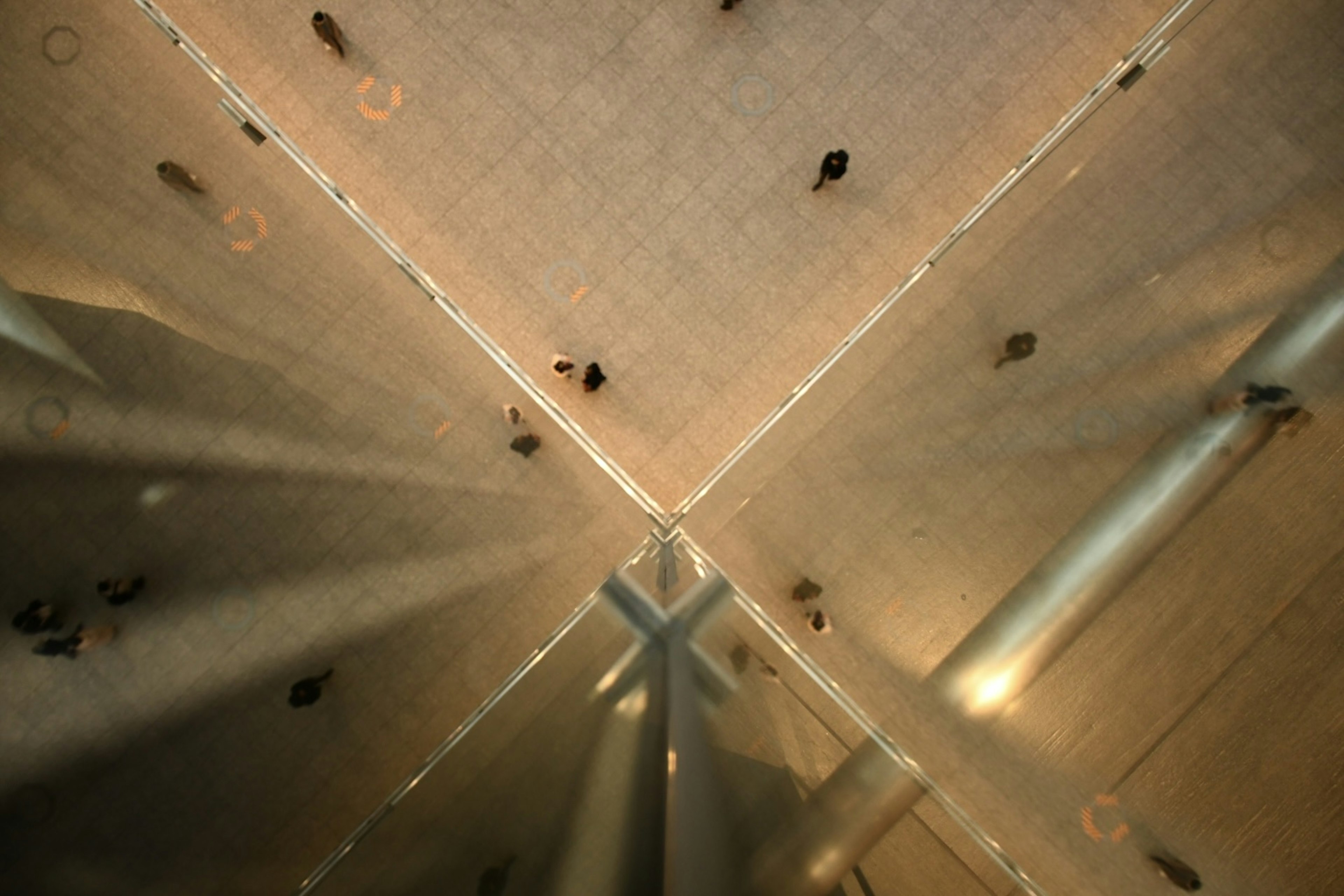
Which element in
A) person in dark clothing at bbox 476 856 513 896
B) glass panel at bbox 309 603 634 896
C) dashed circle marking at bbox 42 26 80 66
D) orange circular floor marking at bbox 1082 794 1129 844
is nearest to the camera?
glass panel at bbox 309 603 634 896

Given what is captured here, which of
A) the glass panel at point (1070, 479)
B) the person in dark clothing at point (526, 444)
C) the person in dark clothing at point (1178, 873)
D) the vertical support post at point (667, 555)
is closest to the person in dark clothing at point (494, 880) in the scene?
the vertical support post at point (667, 555)

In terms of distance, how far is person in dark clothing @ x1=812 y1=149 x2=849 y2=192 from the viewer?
20.2 feet

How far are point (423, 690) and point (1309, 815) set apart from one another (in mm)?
7719

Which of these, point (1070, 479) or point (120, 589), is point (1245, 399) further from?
point (120, 589)

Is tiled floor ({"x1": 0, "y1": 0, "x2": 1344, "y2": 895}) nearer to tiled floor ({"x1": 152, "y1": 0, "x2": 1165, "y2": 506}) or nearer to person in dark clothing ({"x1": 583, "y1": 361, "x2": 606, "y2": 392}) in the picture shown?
tiled floor ({"x1": 152, "y1": 0, "x2": 1165, "y2": 506})

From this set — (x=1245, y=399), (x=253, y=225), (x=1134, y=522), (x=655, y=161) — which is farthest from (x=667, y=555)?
(x=1245, y=399)

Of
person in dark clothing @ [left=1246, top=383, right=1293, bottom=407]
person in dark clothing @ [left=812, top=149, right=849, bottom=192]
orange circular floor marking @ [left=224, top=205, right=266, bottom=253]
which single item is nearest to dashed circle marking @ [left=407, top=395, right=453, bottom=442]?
orange circular floor marking @ [left=224, top=205, right=266, bottom=253]

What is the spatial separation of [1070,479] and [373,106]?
23.0 ft

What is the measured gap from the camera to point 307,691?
239 inches

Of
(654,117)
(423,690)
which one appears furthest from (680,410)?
(423,690)

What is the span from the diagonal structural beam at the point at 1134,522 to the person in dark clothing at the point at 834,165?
3515 mm

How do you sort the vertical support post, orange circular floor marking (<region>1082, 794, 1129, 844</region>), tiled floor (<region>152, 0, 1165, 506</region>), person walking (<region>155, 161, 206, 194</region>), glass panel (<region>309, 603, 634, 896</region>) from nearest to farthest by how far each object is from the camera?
1. glass panel (<region>309, 603, 634, 896</region>)
2. the vertical support post
3. orange circular floor marking (<region>1082, 794, 1129, 844</region>)
4. person walking (<region>155, 161, 206, 194</region>)
5. tiled floor (<region>152, 0, 1165, 506</region>)

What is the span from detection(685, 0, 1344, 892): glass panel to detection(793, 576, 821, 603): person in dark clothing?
0.19ft

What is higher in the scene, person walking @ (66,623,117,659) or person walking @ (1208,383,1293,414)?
person walking @ (66,623,117,659)
